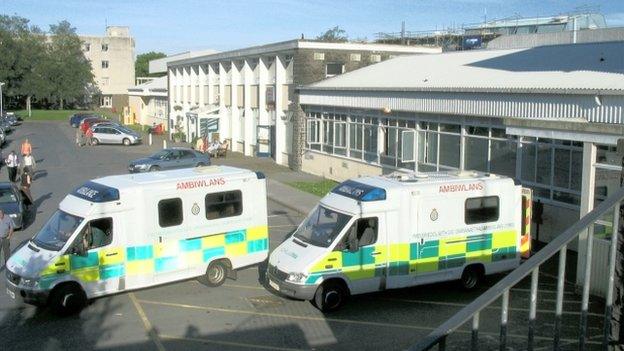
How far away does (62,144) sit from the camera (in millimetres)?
52219

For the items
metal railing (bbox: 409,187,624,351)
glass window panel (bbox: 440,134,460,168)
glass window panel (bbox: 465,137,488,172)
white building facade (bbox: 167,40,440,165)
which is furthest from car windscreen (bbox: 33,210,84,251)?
white building facade (bbox: 167,40,440,165)

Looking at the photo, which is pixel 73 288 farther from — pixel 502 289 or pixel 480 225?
pixel 502 289

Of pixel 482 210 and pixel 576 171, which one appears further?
pixel 576 171

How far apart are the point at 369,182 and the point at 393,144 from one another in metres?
14.2

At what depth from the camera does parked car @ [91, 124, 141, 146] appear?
5141cm

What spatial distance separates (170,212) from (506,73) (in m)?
13.6

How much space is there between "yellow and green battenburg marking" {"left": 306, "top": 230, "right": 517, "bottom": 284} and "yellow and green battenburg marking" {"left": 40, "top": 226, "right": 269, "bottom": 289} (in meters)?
2.85

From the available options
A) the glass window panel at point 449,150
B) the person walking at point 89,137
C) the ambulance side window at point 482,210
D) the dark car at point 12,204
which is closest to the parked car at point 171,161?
the dark car at point 12,204

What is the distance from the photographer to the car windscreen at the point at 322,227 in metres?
13.5

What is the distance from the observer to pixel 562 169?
19.0m

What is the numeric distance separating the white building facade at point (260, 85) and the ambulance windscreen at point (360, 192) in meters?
22.7

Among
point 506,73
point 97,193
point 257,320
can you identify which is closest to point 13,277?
point 97,193

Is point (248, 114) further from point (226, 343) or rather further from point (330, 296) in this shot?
point (226, 343)

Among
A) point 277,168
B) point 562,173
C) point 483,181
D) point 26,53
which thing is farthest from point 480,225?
point 26,53
